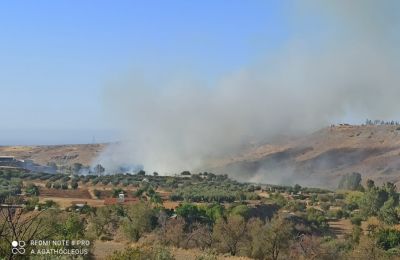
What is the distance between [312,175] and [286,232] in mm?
81256

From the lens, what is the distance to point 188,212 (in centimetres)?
4888

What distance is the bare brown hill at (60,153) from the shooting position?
156 m

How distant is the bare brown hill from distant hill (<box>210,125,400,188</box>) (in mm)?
43653

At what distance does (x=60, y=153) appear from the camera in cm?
16725

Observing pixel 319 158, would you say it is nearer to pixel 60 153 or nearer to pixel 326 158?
pixel 326 158

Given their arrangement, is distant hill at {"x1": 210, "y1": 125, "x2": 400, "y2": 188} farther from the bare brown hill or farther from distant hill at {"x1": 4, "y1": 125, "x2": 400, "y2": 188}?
the bare brown hill

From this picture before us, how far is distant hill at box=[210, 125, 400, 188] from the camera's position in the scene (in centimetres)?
11058

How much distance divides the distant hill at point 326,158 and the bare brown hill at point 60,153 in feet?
Result: 143

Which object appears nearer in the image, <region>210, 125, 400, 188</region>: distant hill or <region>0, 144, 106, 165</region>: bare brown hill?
<region>210, 125, 400, 188</region>: distant hill

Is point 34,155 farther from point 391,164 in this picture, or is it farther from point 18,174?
point 391,164

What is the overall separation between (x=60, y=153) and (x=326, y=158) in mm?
86952

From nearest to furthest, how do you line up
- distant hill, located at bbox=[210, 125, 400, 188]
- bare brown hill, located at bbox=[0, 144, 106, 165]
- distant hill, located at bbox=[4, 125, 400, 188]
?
distant hill, located at bbox=[210, 125, 400, 188] < distant hill, located at bbox=[4, 125, 400, 188] < bare brown hill, located at bbox=[0, 144, 106, 165]

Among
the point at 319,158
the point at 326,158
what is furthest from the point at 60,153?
the point at 326,158

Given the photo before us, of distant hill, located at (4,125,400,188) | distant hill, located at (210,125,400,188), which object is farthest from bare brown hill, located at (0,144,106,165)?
distant hill, located at (210,125,400,188)
